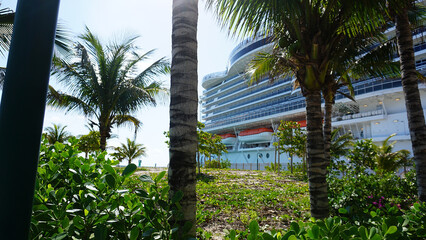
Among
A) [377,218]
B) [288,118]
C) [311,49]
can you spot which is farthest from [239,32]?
[288,118]

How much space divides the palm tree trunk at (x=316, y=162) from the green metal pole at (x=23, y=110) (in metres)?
3.28

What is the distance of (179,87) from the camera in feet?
6.24

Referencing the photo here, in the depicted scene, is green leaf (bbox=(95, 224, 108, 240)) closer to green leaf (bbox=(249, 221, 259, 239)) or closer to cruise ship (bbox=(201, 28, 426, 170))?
green leaf (bbox=(249, 221, 259, 239))

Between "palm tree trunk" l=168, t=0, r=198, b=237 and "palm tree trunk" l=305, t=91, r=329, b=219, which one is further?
"palm tree trunk" l=305, t=91, r=329, b=219

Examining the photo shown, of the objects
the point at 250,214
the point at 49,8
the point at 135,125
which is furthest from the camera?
the point at 135,125

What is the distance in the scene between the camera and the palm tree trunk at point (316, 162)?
10.6ft

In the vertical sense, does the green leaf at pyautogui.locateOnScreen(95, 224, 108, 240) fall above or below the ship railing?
below

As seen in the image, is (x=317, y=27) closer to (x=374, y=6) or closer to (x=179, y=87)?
(x=374, y=6)

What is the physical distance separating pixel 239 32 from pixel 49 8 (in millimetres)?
3312

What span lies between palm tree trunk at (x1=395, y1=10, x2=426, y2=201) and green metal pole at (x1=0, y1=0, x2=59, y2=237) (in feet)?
18.6

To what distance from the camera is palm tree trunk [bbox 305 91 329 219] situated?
3221mm

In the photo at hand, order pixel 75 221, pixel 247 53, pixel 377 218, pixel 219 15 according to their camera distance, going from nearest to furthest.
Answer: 1. pixel 75 221
2. pixel 377 218
3. pixel 219 15
4. pixel 247 53

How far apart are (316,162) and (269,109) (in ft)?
109

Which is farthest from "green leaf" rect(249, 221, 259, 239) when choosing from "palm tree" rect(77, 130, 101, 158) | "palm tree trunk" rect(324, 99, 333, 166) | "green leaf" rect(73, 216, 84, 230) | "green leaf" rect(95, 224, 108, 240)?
"palm tree" rect(77, 130, 101, 158)
